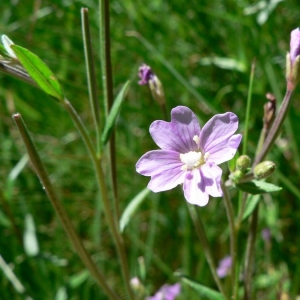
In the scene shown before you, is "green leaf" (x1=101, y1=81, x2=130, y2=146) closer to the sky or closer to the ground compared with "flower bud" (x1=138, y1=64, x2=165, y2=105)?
closer to the ground

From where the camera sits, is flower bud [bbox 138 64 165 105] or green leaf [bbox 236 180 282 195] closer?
green leaf [bbox 236 180 282 195]

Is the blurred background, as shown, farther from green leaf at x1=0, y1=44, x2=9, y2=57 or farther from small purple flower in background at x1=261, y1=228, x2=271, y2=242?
green leaf at x1=0, y1=44, x2=9, y2=57

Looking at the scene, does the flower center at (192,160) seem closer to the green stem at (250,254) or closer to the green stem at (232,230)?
the green stem at (232,230)

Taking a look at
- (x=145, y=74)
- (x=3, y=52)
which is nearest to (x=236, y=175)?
(x=145, y=74)

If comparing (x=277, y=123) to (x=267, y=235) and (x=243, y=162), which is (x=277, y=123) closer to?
(x=243, y=162)

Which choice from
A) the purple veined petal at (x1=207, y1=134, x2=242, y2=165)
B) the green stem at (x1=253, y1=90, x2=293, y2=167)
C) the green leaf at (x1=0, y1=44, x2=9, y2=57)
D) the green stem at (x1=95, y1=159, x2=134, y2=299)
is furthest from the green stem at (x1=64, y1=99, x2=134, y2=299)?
the green stem at (x1=253, y1=90, x2=293, y2=167)

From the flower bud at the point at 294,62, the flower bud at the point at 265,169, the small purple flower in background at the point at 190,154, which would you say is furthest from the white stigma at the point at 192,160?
the flower bud at the point at 294,62

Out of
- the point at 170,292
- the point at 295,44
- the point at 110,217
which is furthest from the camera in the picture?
the point at 170,292
